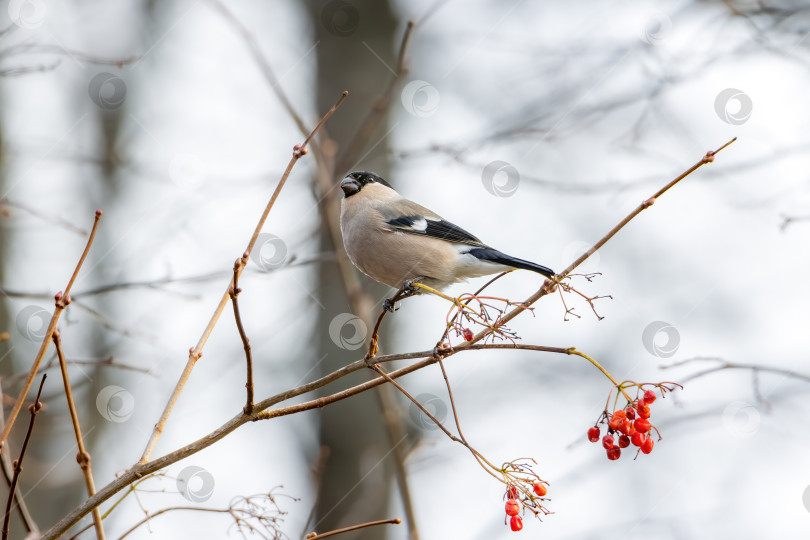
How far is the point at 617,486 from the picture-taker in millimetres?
7645

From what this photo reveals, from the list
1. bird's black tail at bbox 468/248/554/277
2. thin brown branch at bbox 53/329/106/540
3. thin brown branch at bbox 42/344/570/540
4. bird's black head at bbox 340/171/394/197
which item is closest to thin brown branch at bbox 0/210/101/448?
thin brown branch at bbox 53/329/106/540

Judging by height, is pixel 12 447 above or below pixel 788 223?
above

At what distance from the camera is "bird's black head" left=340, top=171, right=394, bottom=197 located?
4.11 m

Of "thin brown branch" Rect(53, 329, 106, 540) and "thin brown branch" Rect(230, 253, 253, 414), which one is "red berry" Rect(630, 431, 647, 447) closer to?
"thin brown branch" Rect(230, 253, 253, 414)

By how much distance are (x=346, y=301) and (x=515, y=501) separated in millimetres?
3541

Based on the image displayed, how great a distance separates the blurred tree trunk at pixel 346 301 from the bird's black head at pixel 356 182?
1.11 m

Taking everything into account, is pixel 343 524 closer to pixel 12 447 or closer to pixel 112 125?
pixel 12 447

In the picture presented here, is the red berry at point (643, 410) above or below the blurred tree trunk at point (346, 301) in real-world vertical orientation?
below

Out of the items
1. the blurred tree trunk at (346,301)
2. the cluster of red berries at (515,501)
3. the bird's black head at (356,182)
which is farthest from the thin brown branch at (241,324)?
the blurred tree trunk at (346,301)

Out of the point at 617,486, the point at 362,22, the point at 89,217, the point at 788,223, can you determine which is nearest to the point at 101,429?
the point at 89,217

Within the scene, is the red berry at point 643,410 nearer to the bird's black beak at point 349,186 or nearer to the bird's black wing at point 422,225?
the bird's black wing at point 422,225

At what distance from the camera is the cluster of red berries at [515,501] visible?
192 cm

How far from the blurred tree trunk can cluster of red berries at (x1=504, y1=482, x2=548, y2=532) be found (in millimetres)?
2750

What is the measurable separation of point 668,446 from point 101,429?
5.20 m
